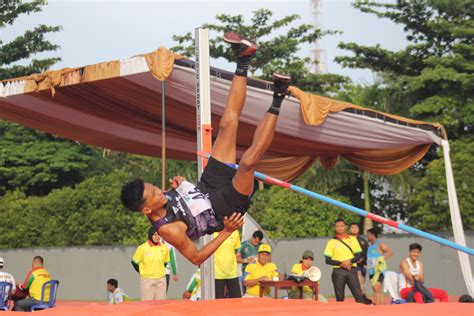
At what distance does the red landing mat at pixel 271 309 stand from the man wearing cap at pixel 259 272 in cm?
399

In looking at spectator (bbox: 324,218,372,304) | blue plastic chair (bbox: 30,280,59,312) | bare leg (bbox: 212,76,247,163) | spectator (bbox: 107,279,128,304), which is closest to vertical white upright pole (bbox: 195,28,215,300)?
bare leg (bbox: 212,76,247,163)

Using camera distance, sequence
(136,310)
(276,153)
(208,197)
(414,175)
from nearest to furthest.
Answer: (136,310) < (208,197) < (276,153) < (414,175)

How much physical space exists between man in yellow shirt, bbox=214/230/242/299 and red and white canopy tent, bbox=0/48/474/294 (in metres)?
1.63

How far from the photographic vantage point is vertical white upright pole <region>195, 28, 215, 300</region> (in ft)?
24.7

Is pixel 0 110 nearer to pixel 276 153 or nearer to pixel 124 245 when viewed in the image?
pixel 276 153

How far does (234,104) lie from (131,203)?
1289 mm

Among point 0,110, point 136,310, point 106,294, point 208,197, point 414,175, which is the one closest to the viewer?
point 136,310

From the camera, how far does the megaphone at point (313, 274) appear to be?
400 inches

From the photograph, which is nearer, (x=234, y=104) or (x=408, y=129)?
(x=234, y=104)

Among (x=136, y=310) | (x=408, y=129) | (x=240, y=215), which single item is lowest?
(x=136, y=310)

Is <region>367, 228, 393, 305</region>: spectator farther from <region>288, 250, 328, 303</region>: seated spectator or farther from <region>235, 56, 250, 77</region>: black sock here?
<region>235, 56, 250, 77</region>: black sock

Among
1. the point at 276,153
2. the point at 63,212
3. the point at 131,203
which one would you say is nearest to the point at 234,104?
the point at 131,203

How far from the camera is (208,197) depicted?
6.16 m

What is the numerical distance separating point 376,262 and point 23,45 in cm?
1972
